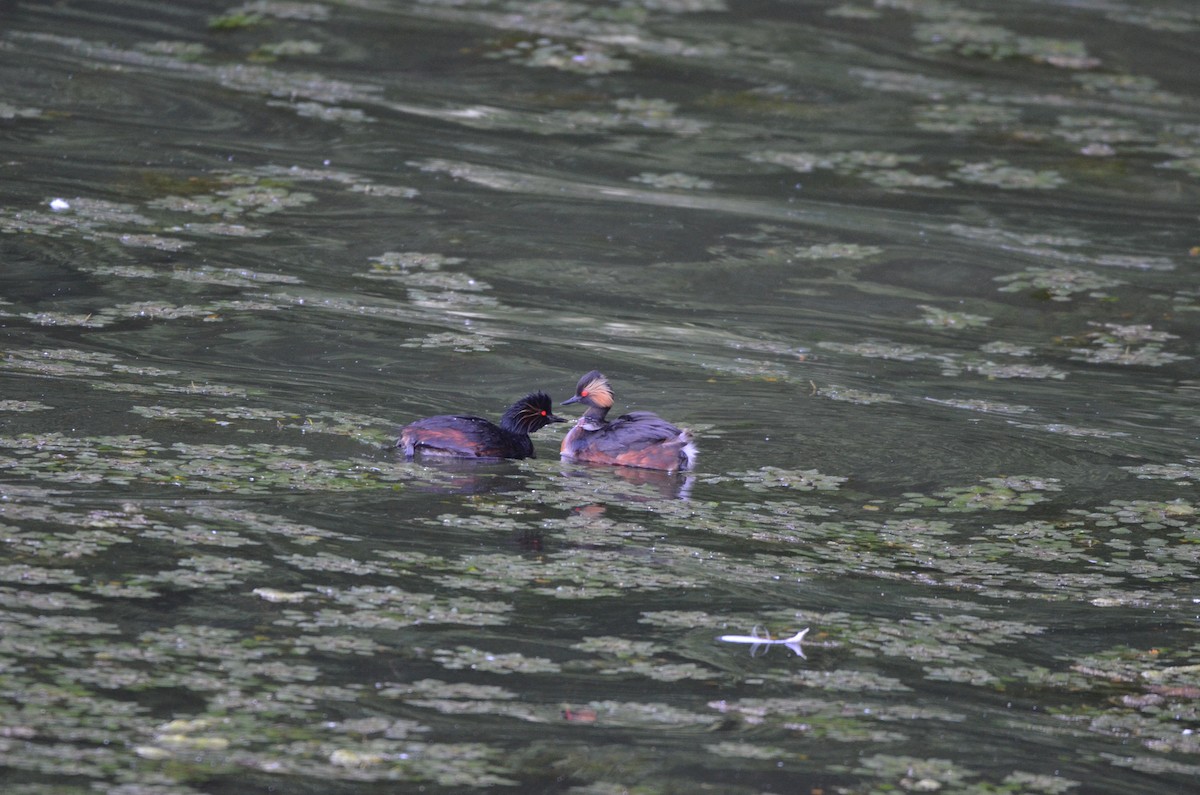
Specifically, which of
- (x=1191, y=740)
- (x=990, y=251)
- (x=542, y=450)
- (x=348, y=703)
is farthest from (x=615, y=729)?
(x=990, y=251)

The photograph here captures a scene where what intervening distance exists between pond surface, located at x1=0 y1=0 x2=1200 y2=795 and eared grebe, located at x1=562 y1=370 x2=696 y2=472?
142 millimetres

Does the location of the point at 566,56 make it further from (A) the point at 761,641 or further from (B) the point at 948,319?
(A) the point at 761,641

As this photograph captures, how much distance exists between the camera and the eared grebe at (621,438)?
22.7 feet

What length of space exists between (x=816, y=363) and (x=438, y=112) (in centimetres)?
536

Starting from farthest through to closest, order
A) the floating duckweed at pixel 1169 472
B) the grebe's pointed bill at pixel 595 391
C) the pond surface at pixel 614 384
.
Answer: the grebe's pointed bill at pixel 595 391
the floating duckweed at pixel 1169 472
the pond surface at pixel 614 384

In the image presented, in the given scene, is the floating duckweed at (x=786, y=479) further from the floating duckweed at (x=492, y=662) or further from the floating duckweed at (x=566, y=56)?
the floating duckweed at (x=566, y=56)

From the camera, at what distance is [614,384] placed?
828 centimetres

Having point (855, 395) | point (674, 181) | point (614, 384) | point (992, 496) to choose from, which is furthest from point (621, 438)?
point (674, 181)

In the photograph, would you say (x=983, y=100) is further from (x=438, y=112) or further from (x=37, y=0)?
(x=37, y=0)

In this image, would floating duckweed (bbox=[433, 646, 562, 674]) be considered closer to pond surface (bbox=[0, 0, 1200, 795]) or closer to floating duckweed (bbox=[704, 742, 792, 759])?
pond surface (bbox=[0, 0, 1200, 795])

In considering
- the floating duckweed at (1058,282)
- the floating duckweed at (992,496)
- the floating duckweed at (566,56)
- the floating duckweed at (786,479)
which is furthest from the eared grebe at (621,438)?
the floating duckweed at (566,56)

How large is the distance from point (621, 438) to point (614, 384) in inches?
49.1

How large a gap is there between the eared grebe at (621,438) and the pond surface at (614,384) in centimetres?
14

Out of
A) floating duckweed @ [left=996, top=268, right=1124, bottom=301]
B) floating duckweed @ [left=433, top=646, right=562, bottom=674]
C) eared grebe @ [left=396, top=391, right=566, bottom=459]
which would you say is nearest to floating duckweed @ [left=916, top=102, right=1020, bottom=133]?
floating duckweed @ [left=996, top=268, right=1124, bottom=301]
